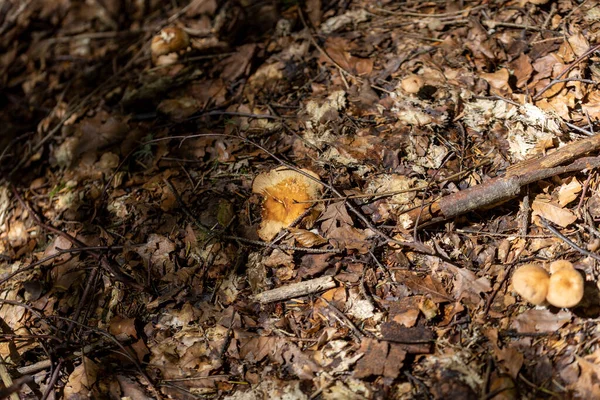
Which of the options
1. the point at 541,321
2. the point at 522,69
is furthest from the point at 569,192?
the point at 522,69

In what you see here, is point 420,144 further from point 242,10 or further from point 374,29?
point 242,10

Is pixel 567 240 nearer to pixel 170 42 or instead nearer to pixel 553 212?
pixel 553 212

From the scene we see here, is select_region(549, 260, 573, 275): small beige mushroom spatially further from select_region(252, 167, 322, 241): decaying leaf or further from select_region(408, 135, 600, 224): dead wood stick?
select_region(252, 167, 322, 241): decaying leaf

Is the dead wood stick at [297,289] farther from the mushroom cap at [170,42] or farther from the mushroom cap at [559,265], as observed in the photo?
the mushroom cap at [170,42]

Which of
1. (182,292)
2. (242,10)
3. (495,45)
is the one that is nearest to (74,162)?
(182,292)

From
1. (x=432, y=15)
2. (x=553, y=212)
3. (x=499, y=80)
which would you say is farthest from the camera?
(x=432, y=15)

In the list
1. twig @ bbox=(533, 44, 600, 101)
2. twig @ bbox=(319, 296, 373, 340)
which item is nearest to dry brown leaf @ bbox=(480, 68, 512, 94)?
twig @ bbox=(533, 44, 600, 101)
